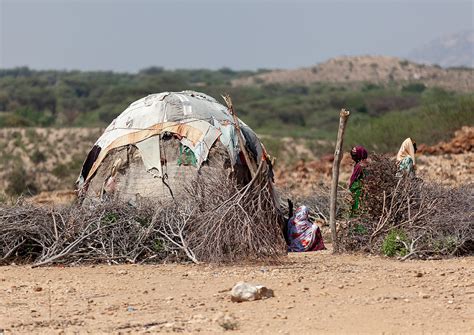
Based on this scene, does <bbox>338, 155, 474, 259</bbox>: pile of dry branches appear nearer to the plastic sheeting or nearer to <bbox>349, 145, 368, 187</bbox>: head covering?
<bbox>349, 145, 368, 187</bbox>: head covering

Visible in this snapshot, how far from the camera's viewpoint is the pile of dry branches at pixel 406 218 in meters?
10.0

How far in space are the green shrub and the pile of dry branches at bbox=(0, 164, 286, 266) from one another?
1.23 metres

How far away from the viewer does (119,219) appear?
10.2m

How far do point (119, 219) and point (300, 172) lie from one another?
1233cm

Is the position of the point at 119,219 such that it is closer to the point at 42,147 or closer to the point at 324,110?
the point at 42,147

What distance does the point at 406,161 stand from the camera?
11586mm

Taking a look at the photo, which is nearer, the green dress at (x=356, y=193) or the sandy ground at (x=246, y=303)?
the sandy ground at (x=246, y=303)

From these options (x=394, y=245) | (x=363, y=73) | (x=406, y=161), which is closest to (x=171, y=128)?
(x=406, y=161)

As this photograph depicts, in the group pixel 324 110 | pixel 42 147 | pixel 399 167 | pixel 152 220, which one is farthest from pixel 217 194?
pixel 324 110

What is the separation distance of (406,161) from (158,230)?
3464 millimetres

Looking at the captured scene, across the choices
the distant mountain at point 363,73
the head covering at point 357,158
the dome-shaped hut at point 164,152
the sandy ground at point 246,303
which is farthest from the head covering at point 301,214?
the distant mountain at point 363,73

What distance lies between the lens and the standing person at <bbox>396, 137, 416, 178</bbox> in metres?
10.8

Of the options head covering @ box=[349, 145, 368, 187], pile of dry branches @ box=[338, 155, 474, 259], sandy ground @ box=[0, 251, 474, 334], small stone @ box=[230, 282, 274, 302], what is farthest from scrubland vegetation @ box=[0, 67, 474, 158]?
small stone @ box=[230, 282, 274, 302]

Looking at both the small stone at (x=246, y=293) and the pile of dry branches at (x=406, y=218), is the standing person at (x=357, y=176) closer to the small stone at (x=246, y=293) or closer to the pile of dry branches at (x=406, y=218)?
the pile of dry branches at (x=406, y=218)
